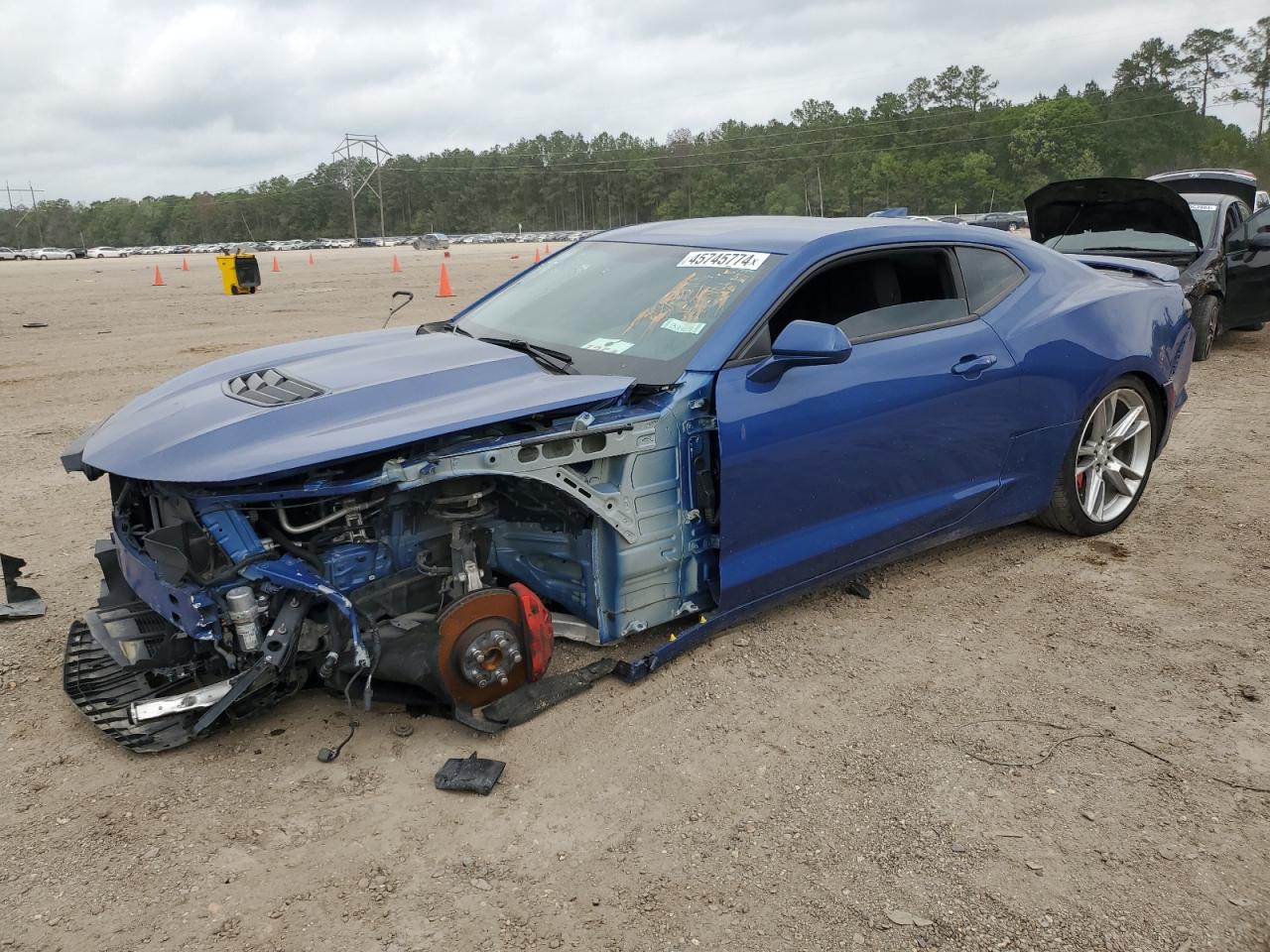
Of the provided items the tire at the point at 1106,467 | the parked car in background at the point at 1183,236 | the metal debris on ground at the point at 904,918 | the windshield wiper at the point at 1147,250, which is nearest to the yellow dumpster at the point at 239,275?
the parked car in background at the point at 1183,236

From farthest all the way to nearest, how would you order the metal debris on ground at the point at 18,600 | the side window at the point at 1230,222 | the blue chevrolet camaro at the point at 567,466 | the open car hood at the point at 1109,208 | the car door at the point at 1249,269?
the side window at the point at 1230,222 < the car door at the point at 1249,269 < the open car hood at the point at 1109,208 < the metal debris on ground at the point at 18,600 < the blue chevrolet camaro at the point at 567,466

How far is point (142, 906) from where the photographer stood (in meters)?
2.43

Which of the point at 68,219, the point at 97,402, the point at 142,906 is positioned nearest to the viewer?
the point at 142,906

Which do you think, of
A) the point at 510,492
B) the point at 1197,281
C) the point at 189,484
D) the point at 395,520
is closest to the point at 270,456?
the point at 189,484

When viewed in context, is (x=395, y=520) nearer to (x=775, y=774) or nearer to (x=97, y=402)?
(x=775, y=774)

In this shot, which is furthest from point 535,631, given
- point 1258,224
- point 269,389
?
point 1258,224

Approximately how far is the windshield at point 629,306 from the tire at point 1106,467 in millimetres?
1979

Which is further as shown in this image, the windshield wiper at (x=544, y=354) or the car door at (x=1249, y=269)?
the car door at (x=1249, y=269)

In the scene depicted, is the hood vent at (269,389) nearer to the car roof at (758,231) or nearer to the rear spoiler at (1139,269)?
the car roof at (758,231)

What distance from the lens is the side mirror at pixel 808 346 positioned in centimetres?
325

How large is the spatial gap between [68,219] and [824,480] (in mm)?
168501

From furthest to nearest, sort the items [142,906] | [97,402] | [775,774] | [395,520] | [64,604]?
[97,402] → [64,604] → [395,520] → [775,774] → [142,906]

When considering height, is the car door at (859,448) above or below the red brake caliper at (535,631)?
above

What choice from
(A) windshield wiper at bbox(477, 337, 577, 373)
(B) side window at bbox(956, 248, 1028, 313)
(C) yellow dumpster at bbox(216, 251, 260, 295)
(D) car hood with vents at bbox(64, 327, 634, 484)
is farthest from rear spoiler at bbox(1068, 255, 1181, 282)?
(C) yellow dumpster at bbox(216, 251, 260, 295)
